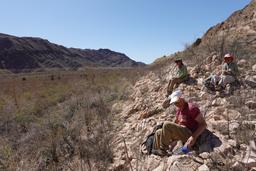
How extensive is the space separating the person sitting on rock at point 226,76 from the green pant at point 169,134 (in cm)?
286

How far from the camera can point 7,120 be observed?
32.5ft

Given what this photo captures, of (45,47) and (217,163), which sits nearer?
(217,163)

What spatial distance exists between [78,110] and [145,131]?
3.83 meters

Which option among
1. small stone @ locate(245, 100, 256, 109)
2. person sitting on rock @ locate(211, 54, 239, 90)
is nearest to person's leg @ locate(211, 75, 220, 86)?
person sitting on rock @ locate(211, 54, 239, 90)

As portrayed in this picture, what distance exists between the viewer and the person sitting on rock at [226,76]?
720 centimetres

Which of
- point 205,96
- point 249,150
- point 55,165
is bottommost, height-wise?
point 55,165

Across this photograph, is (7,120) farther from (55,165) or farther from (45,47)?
(45,47)

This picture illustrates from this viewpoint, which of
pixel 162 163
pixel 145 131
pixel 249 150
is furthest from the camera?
pixel 145 131

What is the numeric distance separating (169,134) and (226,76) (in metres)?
3.10

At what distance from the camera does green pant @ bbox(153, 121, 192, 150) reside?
188 inches

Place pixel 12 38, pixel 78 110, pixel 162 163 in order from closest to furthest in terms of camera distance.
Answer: pixel 162 163 < pixel 78 110 < pixel 12 38

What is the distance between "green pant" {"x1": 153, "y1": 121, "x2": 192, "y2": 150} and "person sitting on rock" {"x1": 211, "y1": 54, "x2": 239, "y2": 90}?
9.40 feet

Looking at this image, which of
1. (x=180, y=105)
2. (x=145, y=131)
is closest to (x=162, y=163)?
(x=180, y=105)

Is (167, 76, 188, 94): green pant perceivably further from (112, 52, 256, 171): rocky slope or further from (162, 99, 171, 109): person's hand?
(162, 99, 171, 109): person's hand
